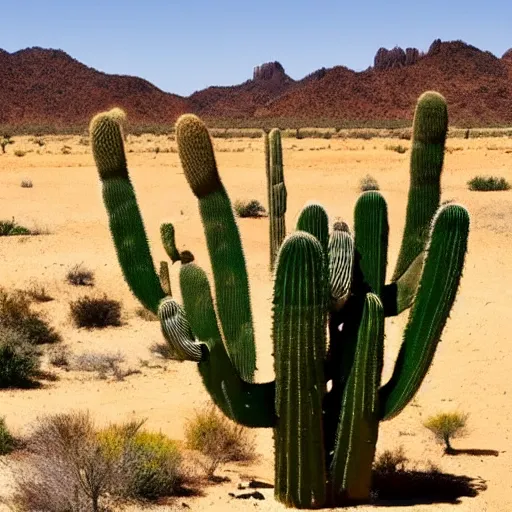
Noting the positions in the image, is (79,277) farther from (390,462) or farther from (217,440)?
(390,462)

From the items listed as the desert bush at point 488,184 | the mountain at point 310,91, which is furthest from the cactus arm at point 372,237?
the mountain at point 310,91

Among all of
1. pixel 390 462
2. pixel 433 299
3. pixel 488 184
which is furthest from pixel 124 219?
pixel 488 184

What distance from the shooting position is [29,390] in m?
12.5

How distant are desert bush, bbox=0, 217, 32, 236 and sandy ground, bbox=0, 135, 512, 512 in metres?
0.71

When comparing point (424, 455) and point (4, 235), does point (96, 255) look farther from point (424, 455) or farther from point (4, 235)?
point (424, 455)

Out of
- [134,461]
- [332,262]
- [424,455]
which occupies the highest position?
[332,262]

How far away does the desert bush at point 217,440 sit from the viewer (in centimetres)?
988

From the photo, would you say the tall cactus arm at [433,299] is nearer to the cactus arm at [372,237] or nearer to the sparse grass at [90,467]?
the cactus arm at [372,237]

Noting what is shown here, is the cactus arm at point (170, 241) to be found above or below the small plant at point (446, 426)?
above

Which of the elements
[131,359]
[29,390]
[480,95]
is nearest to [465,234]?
[29,390]

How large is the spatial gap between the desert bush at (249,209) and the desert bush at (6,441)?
16.7m

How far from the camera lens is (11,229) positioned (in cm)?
2238

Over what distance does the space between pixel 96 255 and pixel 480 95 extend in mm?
103705

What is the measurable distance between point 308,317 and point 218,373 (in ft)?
3.41
